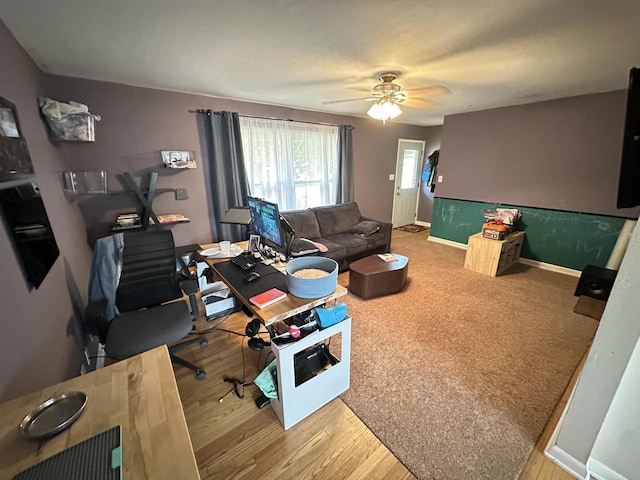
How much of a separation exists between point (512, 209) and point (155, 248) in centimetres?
471

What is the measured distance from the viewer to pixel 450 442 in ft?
4.78

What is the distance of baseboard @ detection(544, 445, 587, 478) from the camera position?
4.22ft

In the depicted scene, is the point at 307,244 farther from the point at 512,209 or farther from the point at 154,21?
the point at 512,209

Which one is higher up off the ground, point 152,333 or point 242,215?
point 242,215

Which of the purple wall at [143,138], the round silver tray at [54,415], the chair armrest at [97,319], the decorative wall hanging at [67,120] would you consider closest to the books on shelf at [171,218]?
the purple wall at [143,138]

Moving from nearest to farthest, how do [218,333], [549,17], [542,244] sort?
[549,17] → [218,333] → [542,244]

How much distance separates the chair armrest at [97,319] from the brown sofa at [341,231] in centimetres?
221

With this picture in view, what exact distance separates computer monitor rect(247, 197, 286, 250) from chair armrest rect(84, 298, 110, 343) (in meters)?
1.20

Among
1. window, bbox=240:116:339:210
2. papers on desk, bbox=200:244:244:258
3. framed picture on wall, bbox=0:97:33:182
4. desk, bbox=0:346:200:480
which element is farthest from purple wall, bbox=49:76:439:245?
desk, bbox=0:346:200:480

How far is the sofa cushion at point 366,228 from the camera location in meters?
3.94

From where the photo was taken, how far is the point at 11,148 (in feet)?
4.01

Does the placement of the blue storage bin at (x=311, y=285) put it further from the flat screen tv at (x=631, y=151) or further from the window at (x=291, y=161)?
the window at (x=291, y=161)

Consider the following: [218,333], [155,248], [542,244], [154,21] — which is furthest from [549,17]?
[542,244]

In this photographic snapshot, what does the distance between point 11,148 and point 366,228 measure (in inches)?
140
